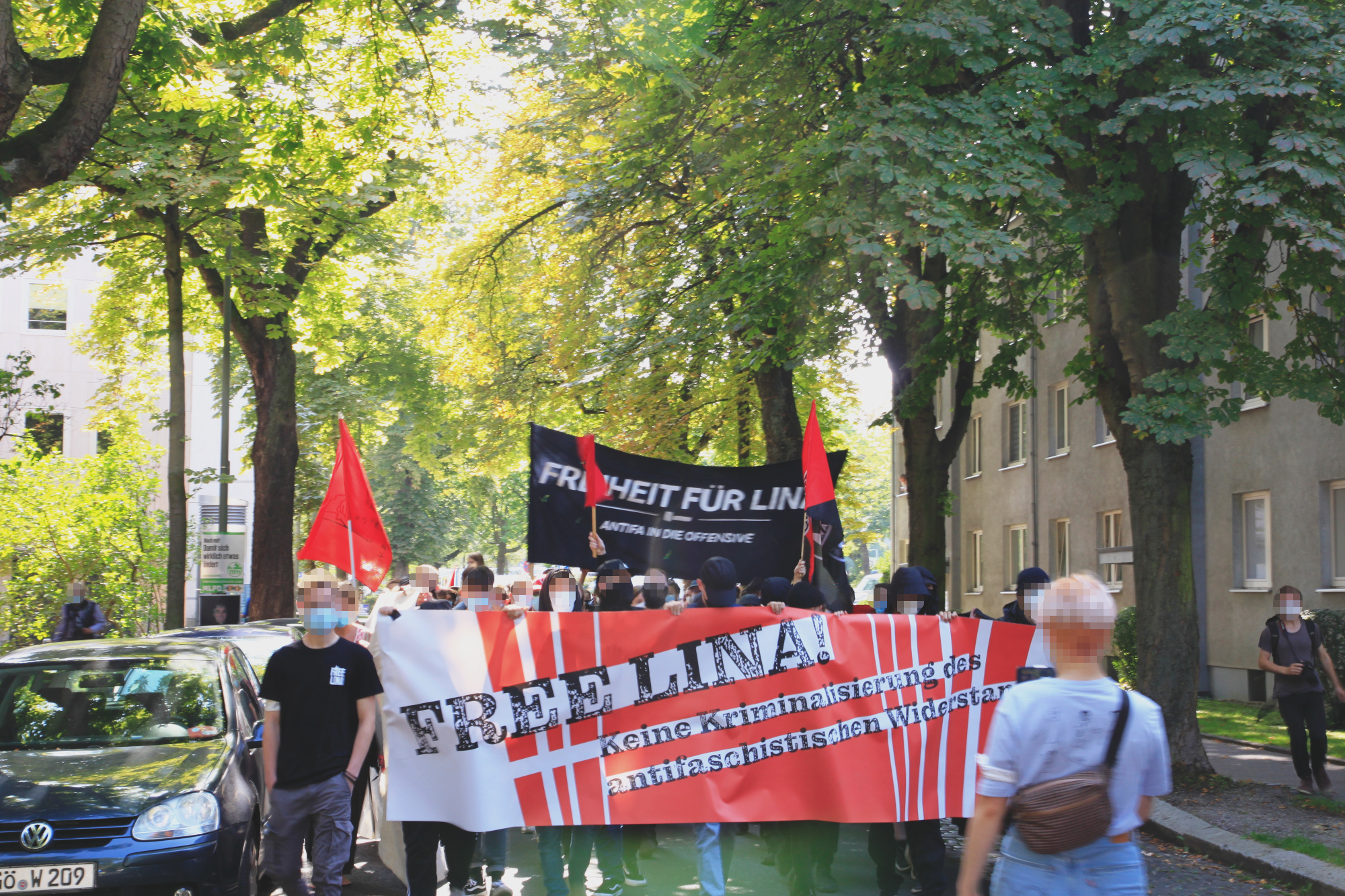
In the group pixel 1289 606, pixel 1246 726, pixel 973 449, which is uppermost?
Result: pixel 973 449

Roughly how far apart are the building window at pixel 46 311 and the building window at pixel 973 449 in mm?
28652

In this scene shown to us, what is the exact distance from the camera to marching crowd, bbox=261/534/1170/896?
135 inches

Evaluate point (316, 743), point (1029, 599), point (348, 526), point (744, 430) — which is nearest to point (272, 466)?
point (744, 430)

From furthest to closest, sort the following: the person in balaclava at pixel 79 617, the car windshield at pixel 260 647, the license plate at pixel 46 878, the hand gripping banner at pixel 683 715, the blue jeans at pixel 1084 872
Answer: the person in balaclava at pixel 79 617
the car windshield at pixel 260 647
the hand gripping banner at pixel 683 715
the license plate at pixel 46 878
the blue jeans at pixel 1084 872

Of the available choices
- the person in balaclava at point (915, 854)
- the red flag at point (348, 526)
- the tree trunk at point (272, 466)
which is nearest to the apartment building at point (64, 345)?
the tree trunk at point (272, 466)

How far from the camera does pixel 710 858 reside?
22.5ft

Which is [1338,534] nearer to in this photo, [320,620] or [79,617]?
[320,620]

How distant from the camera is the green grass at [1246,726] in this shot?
47.8 ft

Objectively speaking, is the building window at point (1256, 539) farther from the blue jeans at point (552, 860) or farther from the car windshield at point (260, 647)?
the blue jeans at point (552, 860)

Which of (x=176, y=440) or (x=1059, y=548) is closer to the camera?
(x=176, y=440)

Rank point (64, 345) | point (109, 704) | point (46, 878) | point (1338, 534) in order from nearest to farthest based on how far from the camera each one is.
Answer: point (46, 878), point (109, 704), point (1338, 534), point (64, 345)

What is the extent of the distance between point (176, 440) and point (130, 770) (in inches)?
384

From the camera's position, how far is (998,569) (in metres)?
32.3

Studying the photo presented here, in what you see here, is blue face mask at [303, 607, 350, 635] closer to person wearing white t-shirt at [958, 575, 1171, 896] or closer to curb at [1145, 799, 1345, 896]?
person wearing white t-shirt at [958, 575, 1171, 896]
